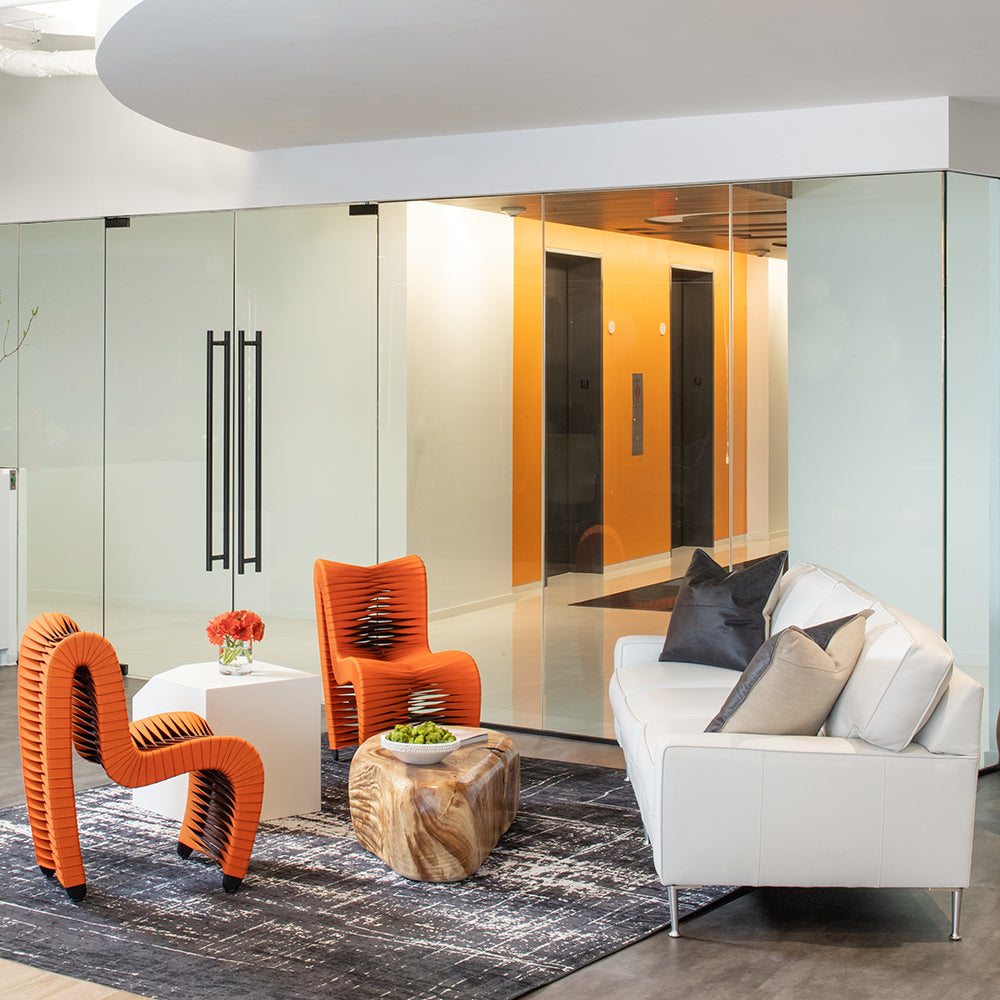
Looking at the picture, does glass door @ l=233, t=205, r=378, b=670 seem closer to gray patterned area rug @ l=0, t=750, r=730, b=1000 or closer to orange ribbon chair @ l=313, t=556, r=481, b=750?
orange ribbon chair @ l=313, t=556, r=481, b=750

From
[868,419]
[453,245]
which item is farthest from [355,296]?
[868,419]

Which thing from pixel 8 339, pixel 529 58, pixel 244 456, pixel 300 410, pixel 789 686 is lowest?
pixel 789 686

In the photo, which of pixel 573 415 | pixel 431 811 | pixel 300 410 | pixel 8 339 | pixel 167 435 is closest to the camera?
pixel 431 811

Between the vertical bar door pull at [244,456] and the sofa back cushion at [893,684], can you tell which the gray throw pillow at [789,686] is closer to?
the sofa back cushion at [893,684]

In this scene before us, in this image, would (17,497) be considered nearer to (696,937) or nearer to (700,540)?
(700,540)

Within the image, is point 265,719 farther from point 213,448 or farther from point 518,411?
point 213,448

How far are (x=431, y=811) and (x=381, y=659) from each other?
5.62 feet

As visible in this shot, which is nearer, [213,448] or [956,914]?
[956,914]

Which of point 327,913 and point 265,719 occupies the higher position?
point 265,719

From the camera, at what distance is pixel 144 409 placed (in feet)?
22.8

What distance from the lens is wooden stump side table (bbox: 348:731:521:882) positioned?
3822 millimetres

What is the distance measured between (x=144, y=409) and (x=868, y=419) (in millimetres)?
3910

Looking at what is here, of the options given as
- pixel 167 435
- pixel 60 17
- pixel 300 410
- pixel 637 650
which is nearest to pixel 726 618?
pixel 637 650

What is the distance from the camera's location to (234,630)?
4.49 metres
